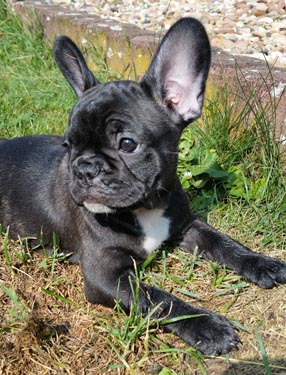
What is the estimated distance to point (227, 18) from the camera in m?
5.21

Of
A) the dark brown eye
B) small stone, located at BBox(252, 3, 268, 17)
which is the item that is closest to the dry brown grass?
the dark brown eye

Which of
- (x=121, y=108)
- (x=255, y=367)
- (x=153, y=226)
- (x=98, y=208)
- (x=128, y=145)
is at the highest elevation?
(x=121, y=108)

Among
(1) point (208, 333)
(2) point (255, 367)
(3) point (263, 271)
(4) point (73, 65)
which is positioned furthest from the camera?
(4) point (73, 65)

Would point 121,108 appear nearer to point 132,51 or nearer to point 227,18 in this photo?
point 132,51

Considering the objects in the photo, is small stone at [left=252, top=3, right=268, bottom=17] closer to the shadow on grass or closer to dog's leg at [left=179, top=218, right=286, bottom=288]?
dog's leg at [left=179, top=218, right=286, bottom=288]

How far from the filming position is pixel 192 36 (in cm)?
261

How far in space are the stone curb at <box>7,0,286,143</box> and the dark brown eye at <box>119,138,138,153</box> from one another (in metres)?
1.36

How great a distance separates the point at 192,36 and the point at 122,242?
1.09 metres

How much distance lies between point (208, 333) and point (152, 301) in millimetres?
324

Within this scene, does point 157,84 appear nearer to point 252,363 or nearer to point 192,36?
point 192,36

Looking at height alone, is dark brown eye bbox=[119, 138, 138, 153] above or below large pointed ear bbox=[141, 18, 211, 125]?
below

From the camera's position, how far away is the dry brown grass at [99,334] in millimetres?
2393

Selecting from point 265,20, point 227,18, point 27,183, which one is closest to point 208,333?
point 27,183

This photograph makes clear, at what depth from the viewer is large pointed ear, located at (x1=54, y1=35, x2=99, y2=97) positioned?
2928 millimetres
